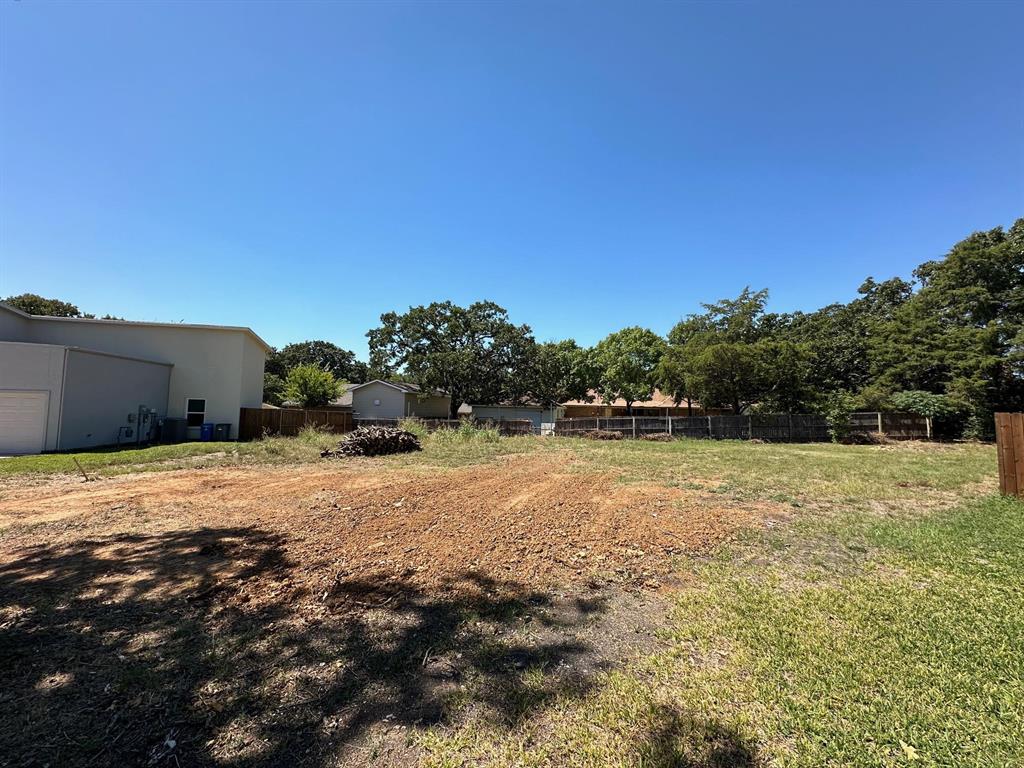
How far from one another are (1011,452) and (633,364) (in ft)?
97.5

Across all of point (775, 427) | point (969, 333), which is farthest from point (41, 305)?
point (969, 333)

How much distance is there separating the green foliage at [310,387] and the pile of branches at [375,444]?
1899 cm

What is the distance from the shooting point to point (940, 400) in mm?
20516

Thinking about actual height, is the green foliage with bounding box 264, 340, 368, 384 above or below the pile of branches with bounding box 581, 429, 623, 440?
above

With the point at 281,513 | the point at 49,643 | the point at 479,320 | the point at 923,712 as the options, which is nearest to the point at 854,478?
the point at 923,712

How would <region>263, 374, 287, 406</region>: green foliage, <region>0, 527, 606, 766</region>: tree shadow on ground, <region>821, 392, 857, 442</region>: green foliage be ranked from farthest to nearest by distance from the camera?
<region>263, 374, 287, 406</region>: green foliage < <region>821, 392, 857, 442</region>: green foliage < <region>0, 527, 606, 766</region>: tree shadow on ground

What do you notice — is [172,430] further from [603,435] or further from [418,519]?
[603,435]

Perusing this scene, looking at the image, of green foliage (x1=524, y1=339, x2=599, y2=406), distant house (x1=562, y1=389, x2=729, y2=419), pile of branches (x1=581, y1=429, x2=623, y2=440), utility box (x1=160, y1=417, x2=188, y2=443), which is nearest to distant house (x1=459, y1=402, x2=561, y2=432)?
green foliage (x1=524, y1=339, x2=599, y2=406)

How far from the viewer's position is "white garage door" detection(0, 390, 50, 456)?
13734mm

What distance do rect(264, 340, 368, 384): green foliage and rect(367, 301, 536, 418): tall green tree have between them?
28.7 m

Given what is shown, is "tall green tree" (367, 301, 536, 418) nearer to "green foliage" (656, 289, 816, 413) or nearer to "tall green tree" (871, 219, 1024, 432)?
"green foliage" (656, 289, 816, 413)

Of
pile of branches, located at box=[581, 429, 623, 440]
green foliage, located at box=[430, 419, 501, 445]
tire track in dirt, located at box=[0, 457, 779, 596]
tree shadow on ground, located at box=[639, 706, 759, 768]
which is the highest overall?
green foliage, located at box=[430, 419, 501, 445]

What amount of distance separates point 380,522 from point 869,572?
532 centimetres

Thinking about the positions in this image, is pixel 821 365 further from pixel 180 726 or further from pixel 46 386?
pixel 46 386
